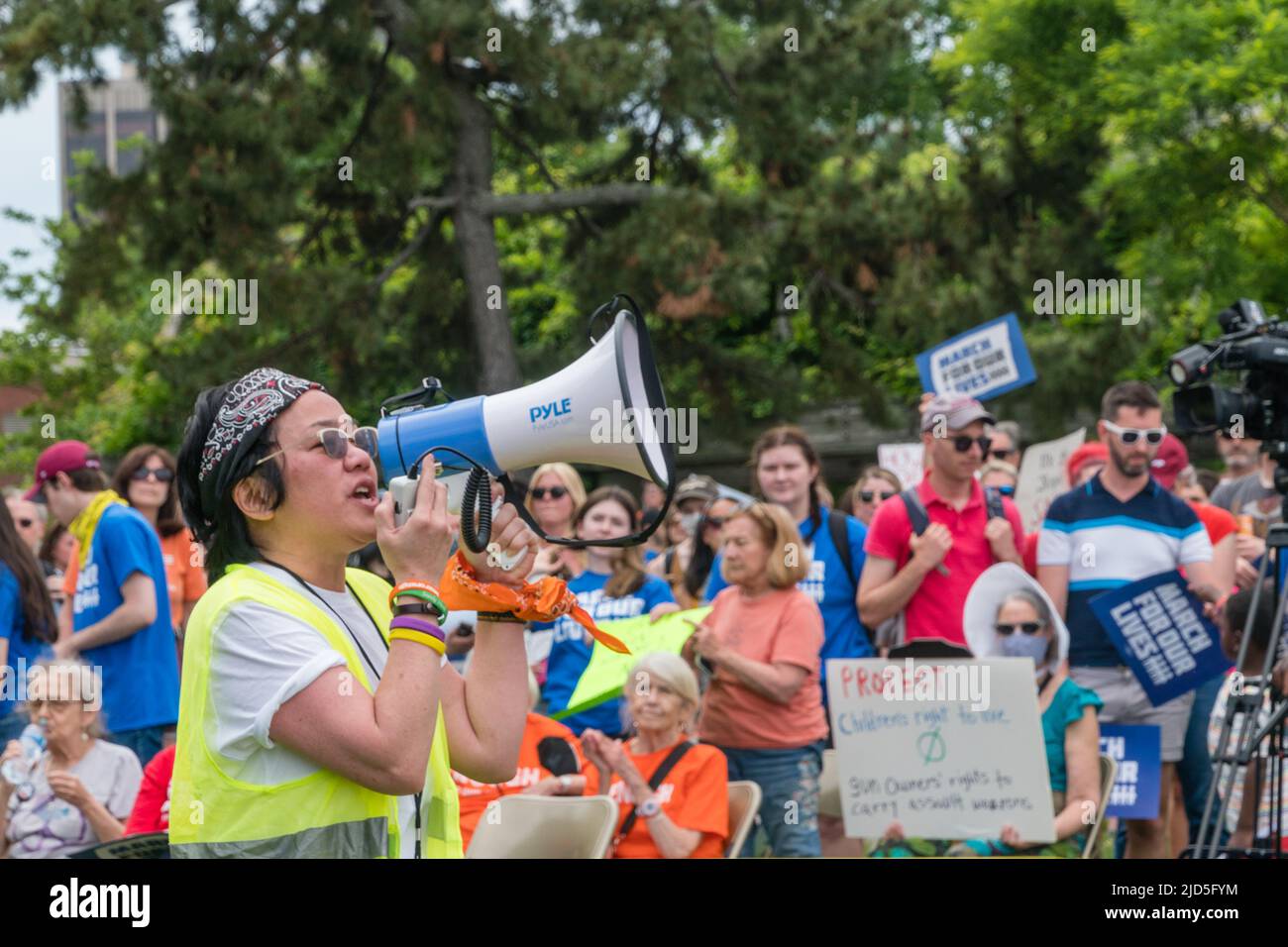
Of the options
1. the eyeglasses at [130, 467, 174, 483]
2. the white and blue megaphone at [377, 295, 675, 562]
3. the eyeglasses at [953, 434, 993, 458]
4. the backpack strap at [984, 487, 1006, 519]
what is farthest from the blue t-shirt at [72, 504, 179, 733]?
the white and blue megaphone at [377, 295, 675, 562]

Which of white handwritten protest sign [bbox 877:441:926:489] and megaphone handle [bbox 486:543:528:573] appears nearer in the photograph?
megaphone handle [bbox 486:543:528:573]

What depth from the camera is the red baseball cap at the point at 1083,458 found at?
7035 mm

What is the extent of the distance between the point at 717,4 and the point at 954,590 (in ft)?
36.9

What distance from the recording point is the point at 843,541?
6000 millimetres

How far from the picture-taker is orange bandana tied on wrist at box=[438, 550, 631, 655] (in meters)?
2.49

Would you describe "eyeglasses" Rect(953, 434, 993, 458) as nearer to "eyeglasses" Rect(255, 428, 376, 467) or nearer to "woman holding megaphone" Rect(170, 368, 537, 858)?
"woman holding megaphone" Rect(170, 368, 537, 858)

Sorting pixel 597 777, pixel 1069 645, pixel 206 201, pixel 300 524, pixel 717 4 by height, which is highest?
pixel 717 4

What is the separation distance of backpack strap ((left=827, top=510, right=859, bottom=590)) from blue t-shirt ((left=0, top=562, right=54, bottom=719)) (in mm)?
2747

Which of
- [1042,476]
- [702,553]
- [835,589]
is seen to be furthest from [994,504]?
[1042,476]

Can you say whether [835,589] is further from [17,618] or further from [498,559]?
[498,559]

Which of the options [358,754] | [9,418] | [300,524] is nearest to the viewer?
[358,754]
